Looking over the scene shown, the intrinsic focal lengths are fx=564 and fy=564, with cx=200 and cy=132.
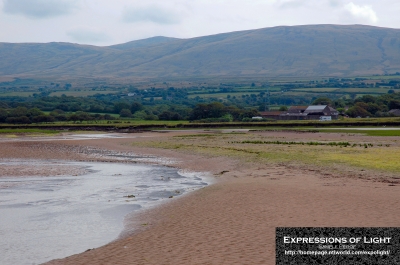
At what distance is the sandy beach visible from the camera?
12.8m

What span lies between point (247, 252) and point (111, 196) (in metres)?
11.3

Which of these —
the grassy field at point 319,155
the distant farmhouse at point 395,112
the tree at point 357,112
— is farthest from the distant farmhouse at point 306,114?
the grassy field at point 319,155

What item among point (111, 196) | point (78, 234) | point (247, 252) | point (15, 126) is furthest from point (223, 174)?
point (15, 126)

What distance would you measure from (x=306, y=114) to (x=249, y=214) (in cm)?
9099

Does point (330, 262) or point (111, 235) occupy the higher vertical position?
point (330, 262)

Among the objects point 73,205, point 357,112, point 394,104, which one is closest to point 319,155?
point 73,205

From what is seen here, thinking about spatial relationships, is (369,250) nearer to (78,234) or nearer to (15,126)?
(78,234)

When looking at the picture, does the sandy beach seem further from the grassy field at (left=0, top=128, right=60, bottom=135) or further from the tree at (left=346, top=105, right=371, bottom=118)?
the tree at (left=346, top=105, right=371, bottom=118)

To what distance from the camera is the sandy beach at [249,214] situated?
42.1 ft

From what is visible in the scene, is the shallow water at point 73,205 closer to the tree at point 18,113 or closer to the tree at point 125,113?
the tree at point 18,113

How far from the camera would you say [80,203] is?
21.2 meters

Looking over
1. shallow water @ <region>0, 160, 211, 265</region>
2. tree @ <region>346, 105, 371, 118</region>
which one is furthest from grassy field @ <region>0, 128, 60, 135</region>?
tree @ <region>346, 105, 371, 118</region>

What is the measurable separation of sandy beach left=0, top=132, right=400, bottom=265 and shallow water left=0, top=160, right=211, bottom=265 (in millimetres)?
1000

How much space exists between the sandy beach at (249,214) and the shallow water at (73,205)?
100 cm
